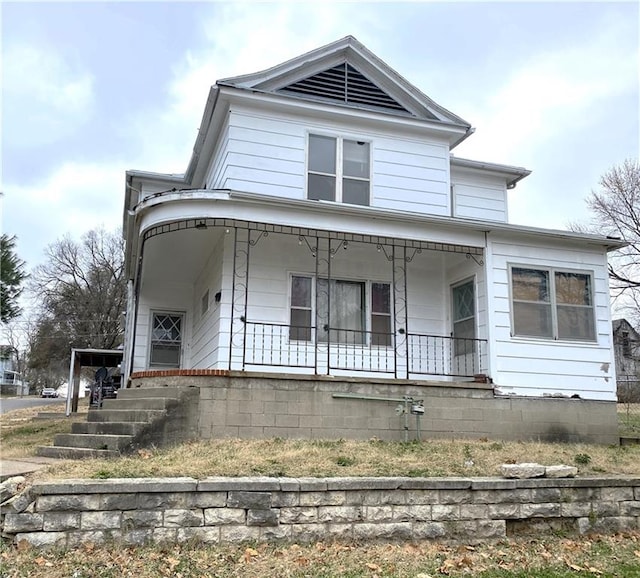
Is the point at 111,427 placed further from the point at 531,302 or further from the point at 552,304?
the point at 552,304

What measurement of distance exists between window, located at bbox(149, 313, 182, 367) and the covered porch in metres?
1.68

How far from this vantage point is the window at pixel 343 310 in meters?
10.3

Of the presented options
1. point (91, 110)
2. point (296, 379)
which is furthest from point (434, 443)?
point (91, 110)

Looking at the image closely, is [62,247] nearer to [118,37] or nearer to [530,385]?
[118,37]

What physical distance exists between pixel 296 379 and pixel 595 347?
5520mm

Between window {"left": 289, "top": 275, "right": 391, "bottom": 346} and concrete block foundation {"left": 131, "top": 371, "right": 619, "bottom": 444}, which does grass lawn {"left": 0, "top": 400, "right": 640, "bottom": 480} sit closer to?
concrete block foundation {"left": 131, "top": 371, "right": 619, "bottom": 444}

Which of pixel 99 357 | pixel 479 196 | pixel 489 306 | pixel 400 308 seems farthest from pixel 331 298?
pixel 99 357

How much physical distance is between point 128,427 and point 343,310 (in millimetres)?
4617

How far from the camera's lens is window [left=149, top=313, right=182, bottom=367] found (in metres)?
13.2

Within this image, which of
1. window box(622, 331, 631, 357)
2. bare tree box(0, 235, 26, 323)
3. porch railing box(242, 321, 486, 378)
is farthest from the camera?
bare tree box(0, 235, 26, 323)

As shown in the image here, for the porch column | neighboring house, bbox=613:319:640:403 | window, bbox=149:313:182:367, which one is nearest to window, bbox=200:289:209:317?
window, bbox=149:313:182:367

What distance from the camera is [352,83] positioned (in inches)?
462

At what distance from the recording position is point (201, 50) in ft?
36.8

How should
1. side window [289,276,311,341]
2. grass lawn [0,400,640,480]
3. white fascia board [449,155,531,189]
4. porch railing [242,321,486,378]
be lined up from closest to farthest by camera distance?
grass lawn [0,400,640,480]
porch railing [242,321,486,378]
side window [289,276,311,341]
white fascia board [449,155,531,189]
